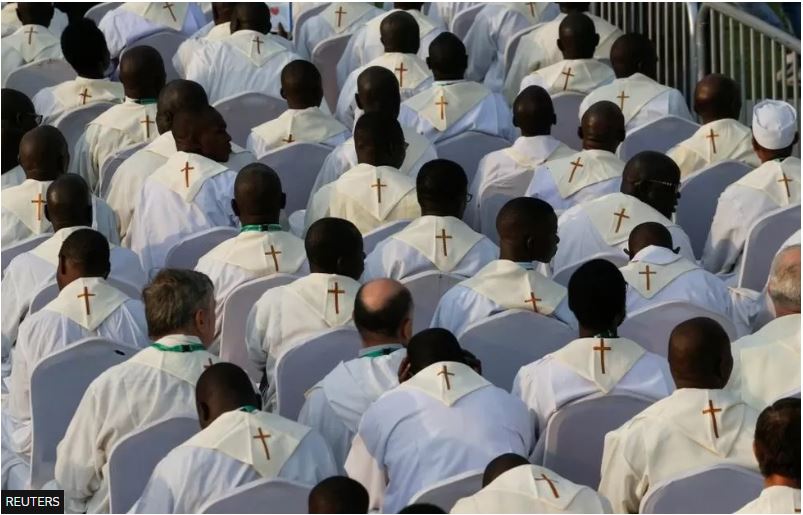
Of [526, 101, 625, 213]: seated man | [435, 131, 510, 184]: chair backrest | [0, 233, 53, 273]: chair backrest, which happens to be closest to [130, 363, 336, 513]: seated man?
[0, 233, 53, 273]: chair backrest

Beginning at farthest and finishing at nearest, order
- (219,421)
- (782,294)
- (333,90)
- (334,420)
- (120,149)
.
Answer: (333,90)
(120,149)
(782,294)
(334,420)
(219,421)

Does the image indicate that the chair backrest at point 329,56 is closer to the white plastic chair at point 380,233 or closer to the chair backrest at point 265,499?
the white plastic chair at point 380,233

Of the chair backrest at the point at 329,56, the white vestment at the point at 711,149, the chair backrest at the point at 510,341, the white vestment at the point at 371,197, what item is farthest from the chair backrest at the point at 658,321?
the chair backrest at the point at 329,56

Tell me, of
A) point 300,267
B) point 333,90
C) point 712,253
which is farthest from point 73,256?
point 333,90

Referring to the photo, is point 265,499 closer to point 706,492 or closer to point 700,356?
point 706,492

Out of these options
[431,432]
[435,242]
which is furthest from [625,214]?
[431,432]

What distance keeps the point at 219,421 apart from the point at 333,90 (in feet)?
23.6

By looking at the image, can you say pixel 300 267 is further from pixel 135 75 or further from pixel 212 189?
pixel 135 75

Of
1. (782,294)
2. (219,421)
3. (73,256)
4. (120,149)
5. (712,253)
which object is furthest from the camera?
(120,149)

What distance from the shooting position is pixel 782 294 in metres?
9.18

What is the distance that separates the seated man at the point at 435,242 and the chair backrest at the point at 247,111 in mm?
2623

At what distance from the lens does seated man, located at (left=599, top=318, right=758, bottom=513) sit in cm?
789

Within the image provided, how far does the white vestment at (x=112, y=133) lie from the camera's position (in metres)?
12.8

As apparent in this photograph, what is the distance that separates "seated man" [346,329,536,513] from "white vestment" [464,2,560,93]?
6.94m
